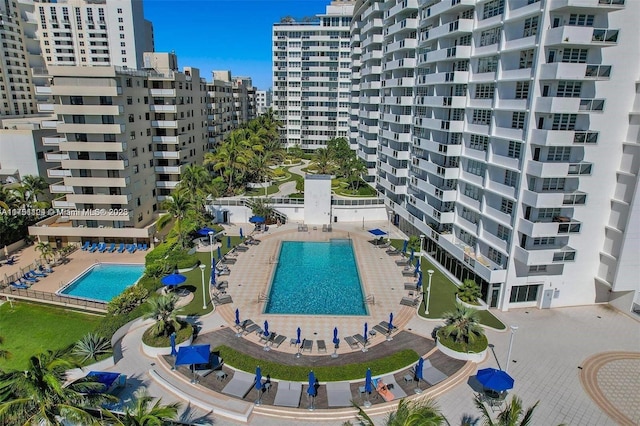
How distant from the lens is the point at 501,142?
34344 millimetres

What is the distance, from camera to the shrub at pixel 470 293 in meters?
34.1

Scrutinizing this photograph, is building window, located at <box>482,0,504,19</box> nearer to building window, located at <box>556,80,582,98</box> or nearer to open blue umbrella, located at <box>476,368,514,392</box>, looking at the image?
building window, located at <box>556,80,582,98</box>

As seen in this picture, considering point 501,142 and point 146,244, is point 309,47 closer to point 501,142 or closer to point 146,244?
point 146,244

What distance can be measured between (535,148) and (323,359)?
865 inches

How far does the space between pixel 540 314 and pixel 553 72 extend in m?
19.0

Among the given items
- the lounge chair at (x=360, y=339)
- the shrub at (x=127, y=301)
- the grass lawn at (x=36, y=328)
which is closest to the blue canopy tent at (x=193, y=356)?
the lounge chair at (x=360, y=339)

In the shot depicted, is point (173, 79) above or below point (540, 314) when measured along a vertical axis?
above

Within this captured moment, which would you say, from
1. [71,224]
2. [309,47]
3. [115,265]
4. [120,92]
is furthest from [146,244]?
[309,47]

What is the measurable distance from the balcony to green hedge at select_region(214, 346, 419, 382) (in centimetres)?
2363

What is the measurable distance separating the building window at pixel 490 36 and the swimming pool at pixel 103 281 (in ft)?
135

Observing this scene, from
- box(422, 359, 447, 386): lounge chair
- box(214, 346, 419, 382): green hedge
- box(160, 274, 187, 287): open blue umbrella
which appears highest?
box(160, 274, 187, 287): open blue umbrella

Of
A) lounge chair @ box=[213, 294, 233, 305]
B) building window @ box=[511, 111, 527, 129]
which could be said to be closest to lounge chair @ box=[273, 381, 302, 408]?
lounge chair @ box=[213, 294, 233, 305]

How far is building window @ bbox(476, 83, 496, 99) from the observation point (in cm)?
3584

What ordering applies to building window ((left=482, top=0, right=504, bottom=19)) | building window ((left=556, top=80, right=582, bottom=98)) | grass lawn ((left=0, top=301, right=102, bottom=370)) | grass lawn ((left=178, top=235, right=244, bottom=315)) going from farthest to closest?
building window ((left=482, top=0, right=504, bottom=19)) < grass lawn ((left=178, top=235, right=244, bottom=315)) < grass lawn ((left=0, top=301, right=102, bottom=370)) < building window ((left=556, top=80, right=582, bottom=98))
